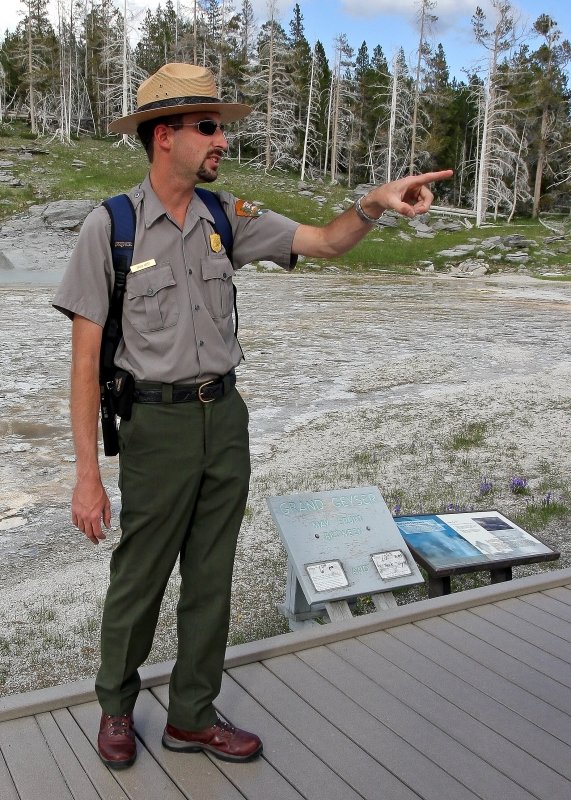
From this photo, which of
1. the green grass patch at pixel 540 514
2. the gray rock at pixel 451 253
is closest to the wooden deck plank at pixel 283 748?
the green grass patch at pixel 540 514

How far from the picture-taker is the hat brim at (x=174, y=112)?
→ 2.62m

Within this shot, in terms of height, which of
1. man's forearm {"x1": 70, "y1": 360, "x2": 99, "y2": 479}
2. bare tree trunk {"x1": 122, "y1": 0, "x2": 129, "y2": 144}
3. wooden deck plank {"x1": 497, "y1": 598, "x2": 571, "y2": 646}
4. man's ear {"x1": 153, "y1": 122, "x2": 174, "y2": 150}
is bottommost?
wooden deck plank {"x1": 497, "y1": 598, "x2": 571, "y2": 646}

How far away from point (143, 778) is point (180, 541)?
77cm

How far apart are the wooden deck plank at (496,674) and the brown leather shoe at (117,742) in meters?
1.36

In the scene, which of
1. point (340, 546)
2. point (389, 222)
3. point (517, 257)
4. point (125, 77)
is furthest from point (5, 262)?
point (125, 77)

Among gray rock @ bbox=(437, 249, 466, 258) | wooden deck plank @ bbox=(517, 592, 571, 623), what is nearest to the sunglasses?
wooden deck plank @ bbox=(517, 592, 571, 623)

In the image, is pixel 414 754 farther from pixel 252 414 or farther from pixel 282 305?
pixel 282 305

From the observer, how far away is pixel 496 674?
3.38 metres

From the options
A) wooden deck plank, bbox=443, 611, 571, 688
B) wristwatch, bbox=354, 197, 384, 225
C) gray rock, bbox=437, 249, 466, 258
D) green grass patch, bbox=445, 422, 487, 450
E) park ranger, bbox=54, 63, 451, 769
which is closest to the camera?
park ranger, bbox=54, 63, 451, 769

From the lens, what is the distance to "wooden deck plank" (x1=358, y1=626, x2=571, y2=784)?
2758mm

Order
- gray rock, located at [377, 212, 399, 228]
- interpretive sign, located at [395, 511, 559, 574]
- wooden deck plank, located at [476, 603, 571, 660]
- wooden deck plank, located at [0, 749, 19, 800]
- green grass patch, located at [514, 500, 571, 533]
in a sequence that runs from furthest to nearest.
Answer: gray rock, located at [377, 212, 399, 228] < green grass patch, located at [514, 500, 571, 533] < interpretive sign, located at [395, 511, 559, 574] < wooden deck plank, located at [476, 603, 571, 660] < wooden deck plank, located at [0, 749, 19, 800]

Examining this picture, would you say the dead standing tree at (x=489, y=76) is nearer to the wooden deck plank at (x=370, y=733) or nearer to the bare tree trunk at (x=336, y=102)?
the bare tree trunk at (x=336, y=102)

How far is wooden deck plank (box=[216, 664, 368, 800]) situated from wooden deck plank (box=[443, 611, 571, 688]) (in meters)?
1.03

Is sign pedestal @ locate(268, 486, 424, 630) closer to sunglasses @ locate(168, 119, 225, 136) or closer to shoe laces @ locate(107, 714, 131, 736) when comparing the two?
shoe laces @ locate(107, 714, 131, 736)
